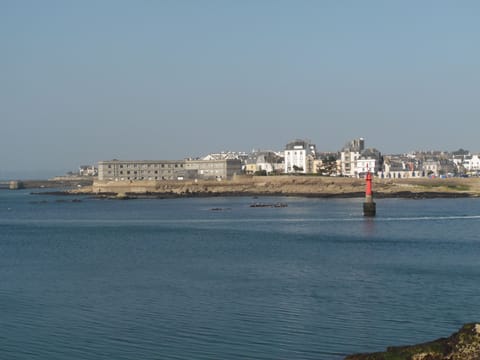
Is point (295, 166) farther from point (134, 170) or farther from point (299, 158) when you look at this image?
point (134, 170)

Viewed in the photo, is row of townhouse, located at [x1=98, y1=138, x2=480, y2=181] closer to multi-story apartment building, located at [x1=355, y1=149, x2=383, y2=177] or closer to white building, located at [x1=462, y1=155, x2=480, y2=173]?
multi-story apartment building, located at [x1=355, y1=149, x2=383, y2=177]

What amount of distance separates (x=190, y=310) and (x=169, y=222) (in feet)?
103

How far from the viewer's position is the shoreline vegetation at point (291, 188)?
271 ft

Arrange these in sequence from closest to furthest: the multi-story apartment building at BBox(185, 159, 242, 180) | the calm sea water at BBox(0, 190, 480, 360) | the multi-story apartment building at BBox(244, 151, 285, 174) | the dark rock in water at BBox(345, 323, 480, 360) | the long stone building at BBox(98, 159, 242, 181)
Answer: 1. the dark rock in water at BBox(345, 323, 480, 360)
2. the calm sea water at BBox(0, 190, 480, 360)
3. the multi-story apartment building at BBox(185, 159, 242, 180)
4. the long stone building at BBox(98, 159, 242, 181)
5. the multi-story apartment building at BBox(244, 151, 285, 174)

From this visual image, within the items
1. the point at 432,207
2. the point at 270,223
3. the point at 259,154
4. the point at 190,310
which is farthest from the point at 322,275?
the point at 259,154

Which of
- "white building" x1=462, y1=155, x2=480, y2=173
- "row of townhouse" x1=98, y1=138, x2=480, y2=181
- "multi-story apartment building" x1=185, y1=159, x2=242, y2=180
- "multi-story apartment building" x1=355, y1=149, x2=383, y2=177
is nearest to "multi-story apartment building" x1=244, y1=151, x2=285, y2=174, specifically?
"row of townhouse" x1=98, y1=138, x2=480, y2=181

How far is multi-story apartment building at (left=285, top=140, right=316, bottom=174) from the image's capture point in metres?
114

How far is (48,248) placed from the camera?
3322cm

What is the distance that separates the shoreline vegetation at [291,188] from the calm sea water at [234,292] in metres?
42.4

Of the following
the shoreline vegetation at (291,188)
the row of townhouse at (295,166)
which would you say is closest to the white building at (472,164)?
the row of townhouse at (295,166)

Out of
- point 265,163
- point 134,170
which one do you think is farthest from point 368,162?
point 134,170

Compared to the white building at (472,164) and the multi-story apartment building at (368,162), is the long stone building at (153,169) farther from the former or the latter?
the white building at (472,164)

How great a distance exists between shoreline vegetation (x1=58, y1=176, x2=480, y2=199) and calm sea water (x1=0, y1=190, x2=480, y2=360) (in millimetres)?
42440

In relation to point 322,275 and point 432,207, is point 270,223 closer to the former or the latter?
point 432,207
